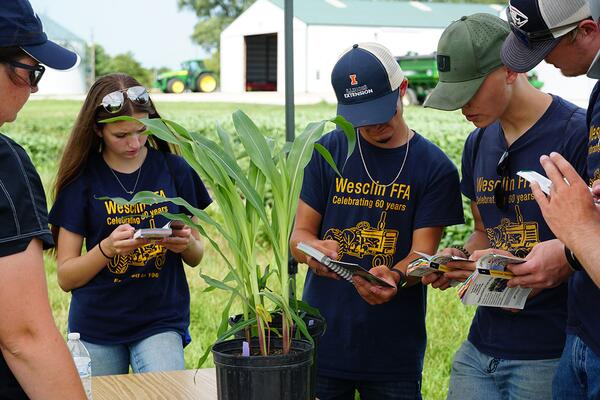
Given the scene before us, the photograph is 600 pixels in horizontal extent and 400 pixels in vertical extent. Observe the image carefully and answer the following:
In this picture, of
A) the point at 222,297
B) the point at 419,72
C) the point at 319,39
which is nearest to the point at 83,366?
the point at 222,297

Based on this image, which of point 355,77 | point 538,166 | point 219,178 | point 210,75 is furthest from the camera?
point 210,75

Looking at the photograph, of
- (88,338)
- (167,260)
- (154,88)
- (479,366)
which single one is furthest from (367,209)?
(154,88)

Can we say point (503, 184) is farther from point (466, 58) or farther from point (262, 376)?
point (262, 376)

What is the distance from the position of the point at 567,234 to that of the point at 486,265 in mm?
301

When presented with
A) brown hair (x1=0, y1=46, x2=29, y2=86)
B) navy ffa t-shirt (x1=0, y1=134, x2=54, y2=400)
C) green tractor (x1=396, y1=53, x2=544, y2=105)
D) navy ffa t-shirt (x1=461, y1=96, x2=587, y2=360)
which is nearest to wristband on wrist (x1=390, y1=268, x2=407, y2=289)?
navy ffa t-shirt (x1=461, y1=96, x2=587, y2=360)

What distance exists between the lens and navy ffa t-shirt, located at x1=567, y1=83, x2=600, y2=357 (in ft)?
7.16

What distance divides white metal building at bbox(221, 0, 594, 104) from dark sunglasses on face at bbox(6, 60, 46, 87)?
16005 millimetres

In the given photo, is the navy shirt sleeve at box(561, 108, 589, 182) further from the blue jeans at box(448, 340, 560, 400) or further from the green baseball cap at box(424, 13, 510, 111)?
the blue jeans at box(448, 340, 560, 400)

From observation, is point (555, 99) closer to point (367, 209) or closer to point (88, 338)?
point (367, 209)

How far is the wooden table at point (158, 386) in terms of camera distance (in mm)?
2508

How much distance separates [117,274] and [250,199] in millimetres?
1114

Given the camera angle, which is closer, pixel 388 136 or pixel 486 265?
pixel 486 265

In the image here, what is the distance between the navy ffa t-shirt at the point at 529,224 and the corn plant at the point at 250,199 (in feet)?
2.00

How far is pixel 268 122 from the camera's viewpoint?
29.3 ft
